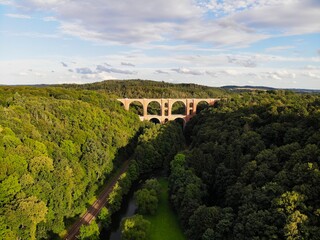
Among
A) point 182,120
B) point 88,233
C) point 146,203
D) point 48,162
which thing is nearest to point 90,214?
point 146,203

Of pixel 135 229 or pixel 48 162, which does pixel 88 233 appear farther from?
pixel 48 162

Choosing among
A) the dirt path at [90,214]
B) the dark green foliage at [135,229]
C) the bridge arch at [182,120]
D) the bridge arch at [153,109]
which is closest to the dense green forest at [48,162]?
the dirt path at [90,214]

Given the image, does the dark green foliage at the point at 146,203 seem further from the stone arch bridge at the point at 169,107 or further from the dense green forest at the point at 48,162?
the stone arch bridge at the point at 169,107

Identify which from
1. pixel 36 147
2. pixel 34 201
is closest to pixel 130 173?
pixel 36 147

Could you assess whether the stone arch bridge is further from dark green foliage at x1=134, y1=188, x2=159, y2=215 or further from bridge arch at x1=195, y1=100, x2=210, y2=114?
dark green foliage at x1=134, y1=188, x2=159, y2=215

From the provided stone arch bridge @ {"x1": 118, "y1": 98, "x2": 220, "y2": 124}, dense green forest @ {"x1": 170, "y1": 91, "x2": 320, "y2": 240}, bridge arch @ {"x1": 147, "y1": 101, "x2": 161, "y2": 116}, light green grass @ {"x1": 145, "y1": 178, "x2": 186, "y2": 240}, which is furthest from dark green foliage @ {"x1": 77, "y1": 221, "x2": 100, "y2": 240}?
bridge arch @ {"x1": 147, "y1": 101, "x2": 161, "y2": 116}

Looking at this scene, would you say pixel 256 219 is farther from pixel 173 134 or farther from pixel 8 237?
pixel 173 134
